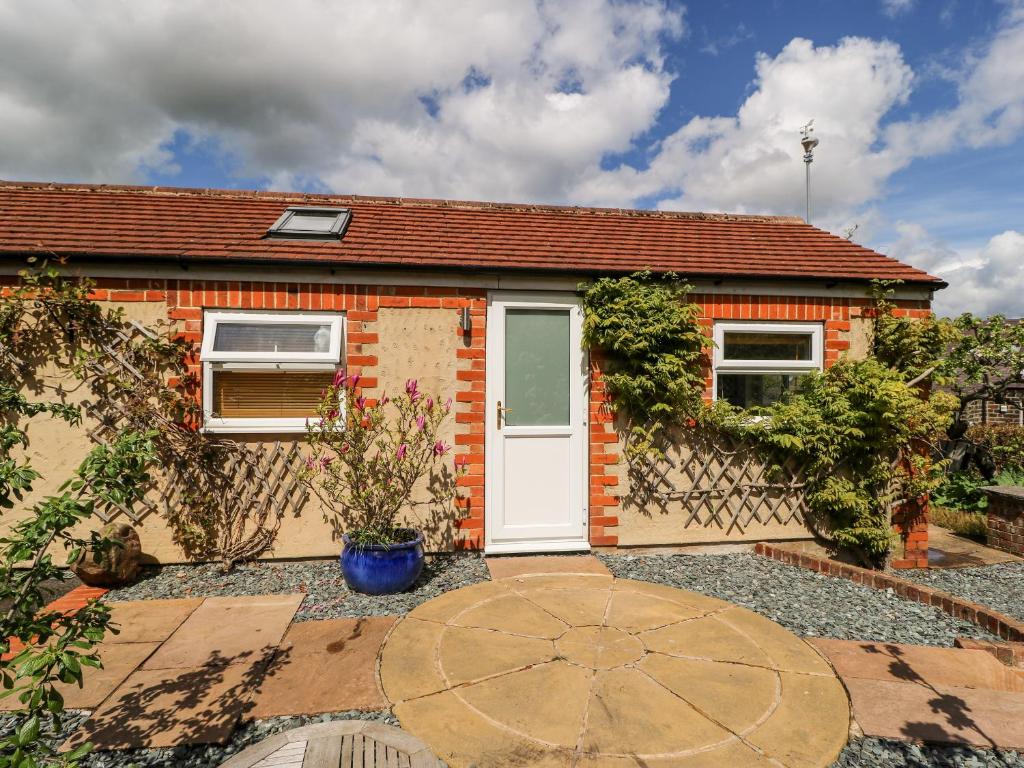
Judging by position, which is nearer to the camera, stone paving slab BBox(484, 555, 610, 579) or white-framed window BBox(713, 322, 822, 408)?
stone paving slab BBox(484, 555, 610, 579)

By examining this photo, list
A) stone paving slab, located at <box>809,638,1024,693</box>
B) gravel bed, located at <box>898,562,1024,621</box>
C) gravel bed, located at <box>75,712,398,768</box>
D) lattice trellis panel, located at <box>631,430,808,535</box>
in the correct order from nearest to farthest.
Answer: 1. gravel bed, located at <box>75,712,398,768</box>
2. stone paving slab, located at <box>809,638,1024,693</box>
3. gravel bed, located at <box>898,562,1024,621</box>
4. lattice trellis panel, located at <box>631,430,808,535</box>

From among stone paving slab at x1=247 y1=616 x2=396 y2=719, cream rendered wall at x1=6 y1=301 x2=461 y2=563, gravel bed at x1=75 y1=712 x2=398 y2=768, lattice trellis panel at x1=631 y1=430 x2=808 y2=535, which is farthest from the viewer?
lattice trellis panel at x1=631 y1=430 x2=808 y2=535

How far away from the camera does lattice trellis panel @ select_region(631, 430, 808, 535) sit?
540 cm

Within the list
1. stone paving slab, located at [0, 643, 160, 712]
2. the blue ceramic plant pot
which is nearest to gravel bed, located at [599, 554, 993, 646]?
the blue ceramic plant pot

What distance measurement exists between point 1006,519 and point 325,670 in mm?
7227

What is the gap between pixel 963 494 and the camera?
8102 mm

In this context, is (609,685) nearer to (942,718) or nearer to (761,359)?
(942,718)

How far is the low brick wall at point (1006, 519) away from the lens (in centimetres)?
590

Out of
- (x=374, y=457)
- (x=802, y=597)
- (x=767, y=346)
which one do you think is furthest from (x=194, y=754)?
(x=767, y=346)

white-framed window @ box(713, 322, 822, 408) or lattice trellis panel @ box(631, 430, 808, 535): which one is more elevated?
white-framed window @ box(713, 322, 822, 408)

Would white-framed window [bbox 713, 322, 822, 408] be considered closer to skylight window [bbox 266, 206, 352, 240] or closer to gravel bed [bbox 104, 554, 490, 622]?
gravel bed [bbox 104, 554, 490, 622]

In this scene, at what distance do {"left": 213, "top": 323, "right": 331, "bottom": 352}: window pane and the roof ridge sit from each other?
2.38 m

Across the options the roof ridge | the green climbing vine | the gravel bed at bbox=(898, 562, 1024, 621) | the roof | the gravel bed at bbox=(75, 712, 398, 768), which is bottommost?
the gravel bed at bbox=(898, 562, 1024, 621)

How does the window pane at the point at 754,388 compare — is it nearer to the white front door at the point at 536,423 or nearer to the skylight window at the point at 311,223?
the white front door at the point at 536,423
